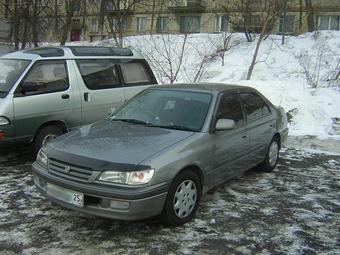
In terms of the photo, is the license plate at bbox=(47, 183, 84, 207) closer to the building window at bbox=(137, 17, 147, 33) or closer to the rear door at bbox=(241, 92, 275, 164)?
the rear door at bbox=(241, 92, 275, 164)

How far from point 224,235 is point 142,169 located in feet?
3.67

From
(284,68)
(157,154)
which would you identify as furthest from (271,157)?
(284,68)

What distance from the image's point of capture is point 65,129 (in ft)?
23.4

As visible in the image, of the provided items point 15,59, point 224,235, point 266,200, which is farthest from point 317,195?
point 15,59

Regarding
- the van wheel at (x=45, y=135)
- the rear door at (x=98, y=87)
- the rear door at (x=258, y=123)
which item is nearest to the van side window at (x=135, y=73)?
the rear door at (x=98, y=87)

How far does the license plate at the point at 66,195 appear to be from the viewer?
4.12m

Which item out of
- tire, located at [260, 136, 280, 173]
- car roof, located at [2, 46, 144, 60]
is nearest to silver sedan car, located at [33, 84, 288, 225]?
tire, located at [260, 136, 280, 173]

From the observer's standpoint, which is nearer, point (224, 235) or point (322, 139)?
point (224, 235)

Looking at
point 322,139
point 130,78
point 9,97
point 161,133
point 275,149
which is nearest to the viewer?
point 161,133

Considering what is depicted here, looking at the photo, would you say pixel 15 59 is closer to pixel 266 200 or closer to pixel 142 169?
pixel 142 169

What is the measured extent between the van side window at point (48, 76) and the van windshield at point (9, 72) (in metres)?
0.16

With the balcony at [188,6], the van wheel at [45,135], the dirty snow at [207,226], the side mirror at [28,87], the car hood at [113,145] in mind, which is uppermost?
the balcony at [188,6]

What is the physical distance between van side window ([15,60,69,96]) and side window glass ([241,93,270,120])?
2.93 m

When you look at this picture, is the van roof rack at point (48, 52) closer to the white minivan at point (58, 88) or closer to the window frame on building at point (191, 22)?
the white minivan at point (58, 88)
